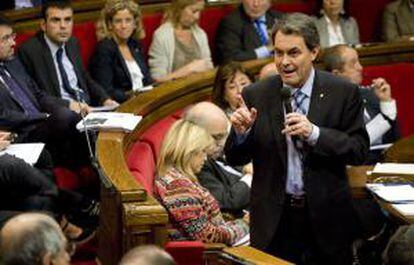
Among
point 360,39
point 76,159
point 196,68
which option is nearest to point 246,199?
point 76,159

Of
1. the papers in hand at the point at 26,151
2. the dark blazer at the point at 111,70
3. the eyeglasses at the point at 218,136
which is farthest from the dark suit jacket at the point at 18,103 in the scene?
the eyeglasses at the point at 218,136

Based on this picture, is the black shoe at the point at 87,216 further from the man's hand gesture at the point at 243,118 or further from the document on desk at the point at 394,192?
the man's hand gesture at the point at 243,118

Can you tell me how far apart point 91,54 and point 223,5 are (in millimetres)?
989

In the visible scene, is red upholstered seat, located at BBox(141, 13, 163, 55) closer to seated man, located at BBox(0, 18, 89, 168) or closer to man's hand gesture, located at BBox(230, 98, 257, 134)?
seated man, located at BBox(0, 18, 89, 168)

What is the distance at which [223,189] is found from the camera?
11.5ft

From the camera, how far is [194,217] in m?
3.09

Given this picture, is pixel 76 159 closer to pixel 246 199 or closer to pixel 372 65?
pixel 246 199

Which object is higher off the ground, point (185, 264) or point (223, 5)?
point (223, 5)

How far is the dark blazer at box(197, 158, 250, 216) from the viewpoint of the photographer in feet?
11.3

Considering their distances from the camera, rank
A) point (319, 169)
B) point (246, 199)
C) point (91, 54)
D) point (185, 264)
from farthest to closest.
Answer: point (91, 54) → point (246, 199) → point (185, 264) → point (319, 169)

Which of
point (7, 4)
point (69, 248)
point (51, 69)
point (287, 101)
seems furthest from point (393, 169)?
point (7, 4)

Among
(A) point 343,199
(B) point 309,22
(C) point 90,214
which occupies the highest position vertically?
(B) point 309,22

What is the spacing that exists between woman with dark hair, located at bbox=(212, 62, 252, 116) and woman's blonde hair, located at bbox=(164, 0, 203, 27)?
0.87 metres

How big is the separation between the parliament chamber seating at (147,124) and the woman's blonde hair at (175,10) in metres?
0.16
